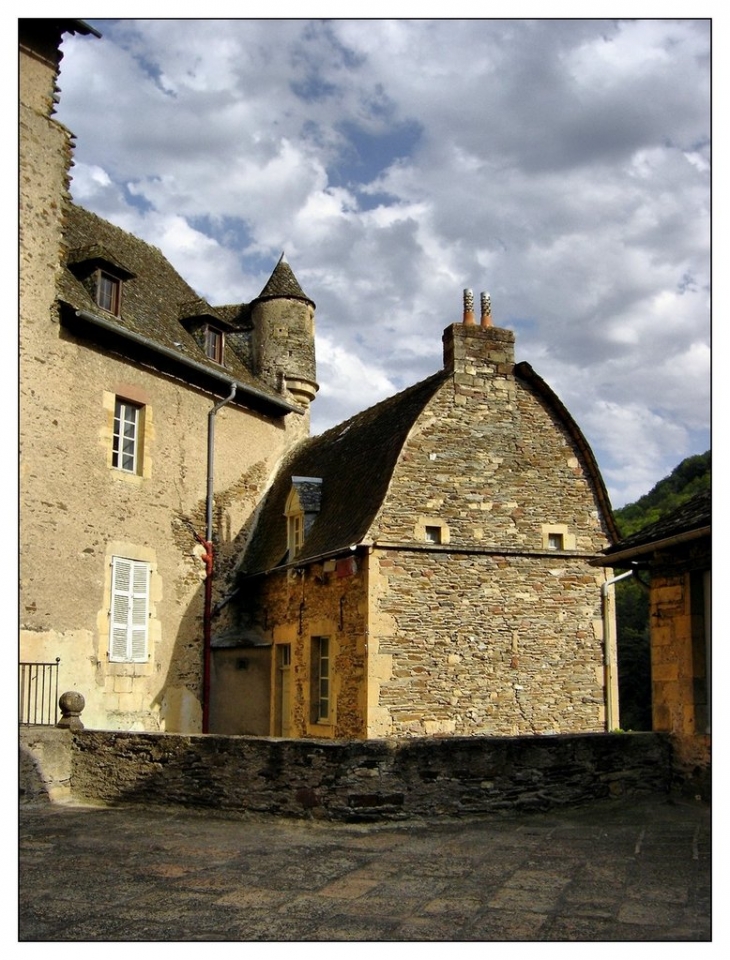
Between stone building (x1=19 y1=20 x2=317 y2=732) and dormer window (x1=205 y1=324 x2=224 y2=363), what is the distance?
40 mm

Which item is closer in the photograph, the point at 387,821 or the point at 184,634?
the point at 387,821

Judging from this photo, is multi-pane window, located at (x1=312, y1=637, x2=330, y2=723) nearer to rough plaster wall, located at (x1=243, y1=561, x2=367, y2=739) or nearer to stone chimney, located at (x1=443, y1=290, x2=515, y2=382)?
rough plaster wall, located at (x1=243, y1=561, x2=367, y2=739)

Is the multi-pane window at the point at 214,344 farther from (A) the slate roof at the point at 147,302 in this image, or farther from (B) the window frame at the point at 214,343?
(A) the slate roof at the point at 147,302

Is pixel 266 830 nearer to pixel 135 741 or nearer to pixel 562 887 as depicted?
pixel 135 741

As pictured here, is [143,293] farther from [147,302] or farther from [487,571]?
[487,571]

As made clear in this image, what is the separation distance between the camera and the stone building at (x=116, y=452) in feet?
41.8

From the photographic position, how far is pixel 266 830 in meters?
8.15

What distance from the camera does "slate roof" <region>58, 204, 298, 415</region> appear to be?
14.0 meters

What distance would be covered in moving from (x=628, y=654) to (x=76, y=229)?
2219cm

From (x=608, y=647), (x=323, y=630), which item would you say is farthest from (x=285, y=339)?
(x=608, y=647)

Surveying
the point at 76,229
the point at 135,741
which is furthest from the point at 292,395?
the point at 135,741

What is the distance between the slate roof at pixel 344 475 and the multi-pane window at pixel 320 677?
1.31 m

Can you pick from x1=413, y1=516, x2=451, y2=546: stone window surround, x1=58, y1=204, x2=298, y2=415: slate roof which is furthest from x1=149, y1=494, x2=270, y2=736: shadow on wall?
x1=413, y1=516, x2=451, y2=546: stone window surround

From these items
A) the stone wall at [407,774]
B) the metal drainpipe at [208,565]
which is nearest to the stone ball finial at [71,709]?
the stone wall at [407,774]
